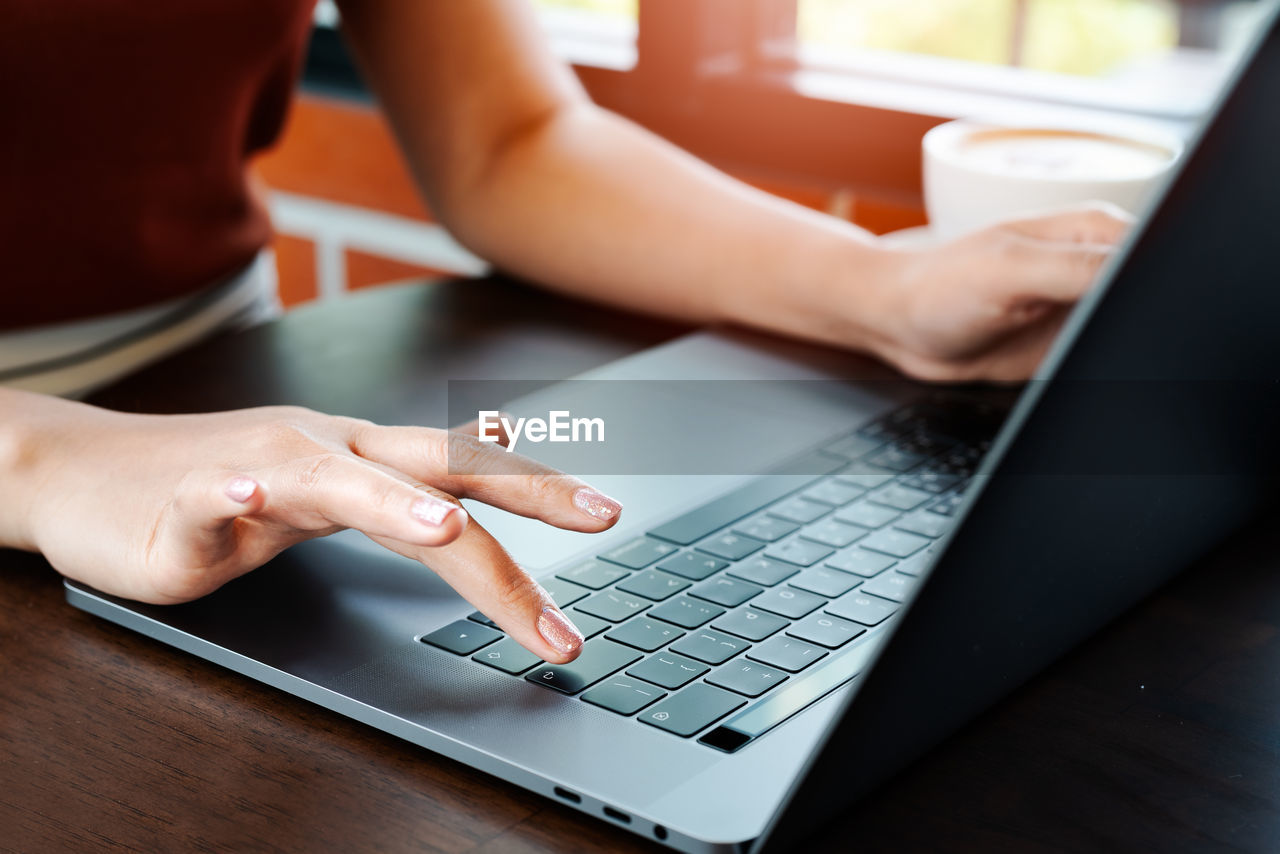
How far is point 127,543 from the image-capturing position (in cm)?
48

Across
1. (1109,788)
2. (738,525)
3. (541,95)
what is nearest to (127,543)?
(738,525)

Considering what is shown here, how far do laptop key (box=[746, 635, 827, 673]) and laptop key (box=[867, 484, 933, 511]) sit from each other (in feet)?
0.43

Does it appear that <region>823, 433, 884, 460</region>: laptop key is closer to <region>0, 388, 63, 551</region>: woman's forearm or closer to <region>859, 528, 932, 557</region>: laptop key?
<region>859, 528, 932, 557</region>: laptop key

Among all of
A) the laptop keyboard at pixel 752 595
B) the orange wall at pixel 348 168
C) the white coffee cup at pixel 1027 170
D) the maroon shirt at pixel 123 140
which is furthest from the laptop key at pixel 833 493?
the orange wall at pixel 348 168

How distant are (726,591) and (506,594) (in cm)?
9

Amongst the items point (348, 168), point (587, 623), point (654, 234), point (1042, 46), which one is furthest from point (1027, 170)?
point (348, 168)

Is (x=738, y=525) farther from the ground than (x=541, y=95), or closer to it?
closer to it

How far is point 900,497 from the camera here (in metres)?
0.57

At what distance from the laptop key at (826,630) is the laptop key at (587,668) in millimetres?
59

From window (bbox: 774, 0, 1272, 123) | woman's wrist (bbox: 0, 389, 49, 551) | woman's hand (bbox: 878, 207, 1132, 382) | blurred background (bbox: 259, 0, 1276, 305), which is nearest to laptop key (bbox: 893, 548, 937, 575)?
woman's hand (bbox: 878, 207, 1132, 382)

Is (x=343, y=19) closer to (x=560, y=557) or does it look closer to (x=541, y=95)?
(x=541, y=95)

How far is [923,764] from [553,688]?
116 mm

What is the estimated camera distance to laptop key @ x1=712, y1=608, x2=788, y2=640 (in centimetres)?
45

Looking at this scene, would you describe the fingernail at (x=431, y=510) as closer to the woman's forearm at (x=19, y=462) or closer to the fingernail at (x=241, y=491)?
the fingernail at (x=241, y=491)
